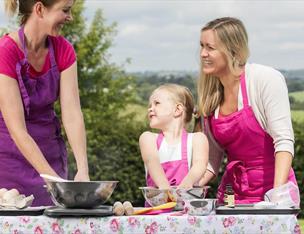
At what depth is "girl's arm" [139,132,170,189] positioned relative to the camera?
394 cm

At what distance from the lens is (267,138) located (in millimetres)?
4074

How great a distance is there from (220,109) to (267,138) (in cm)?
29

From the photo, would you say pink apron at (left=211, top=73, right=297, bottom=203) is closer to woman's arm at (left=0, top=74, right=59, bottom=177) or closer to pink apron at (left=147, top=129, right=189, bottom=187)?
pink apron at (left=147, top=129, right=189, bottom=187)

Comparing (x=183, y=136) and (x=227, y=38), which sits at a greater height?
(x=227, y=38)

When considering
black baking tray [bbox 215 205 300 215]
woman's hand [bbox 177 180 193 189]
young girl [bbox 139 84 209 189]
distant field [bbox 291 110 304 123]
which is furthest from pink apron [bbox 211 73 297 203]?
distant field [bbox 291 110 304 123]

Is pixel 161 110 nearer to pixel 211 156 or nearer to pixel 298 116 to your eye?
pixel 211 156

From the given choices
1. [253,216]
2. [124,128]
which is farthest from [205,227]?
[124,128]

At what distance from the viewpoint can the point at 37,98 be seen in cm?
391

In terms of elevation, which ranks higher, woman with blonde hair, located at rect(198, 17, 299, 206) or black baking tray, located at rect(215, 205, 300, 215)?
woman with blonde hair, located at rect(198, 17, 299, 206)

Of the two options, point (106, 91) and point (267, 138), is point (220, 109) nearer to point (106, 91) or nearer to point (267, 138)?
point (267, 138)

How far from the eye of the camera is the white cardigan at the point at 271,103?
392 centimetres

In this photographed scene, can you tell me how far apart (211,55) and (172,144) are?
498 millimetres

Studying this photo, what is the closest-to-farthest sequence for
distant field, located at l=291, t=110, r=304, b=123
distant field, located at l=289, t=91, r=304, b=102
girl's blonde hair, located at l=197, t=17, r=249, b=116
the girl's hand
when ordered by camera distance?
the girl's hand, girl's blonde hair, located at l=197, t=17, r=249, b=116, distant field, located at l=291, t=110, r=304, b=123, distant field, located at l=289, t=91, r=304, b=102

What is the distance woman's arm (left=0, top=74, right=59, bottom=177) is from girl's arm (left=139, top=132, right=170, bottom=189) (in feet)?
1.68
